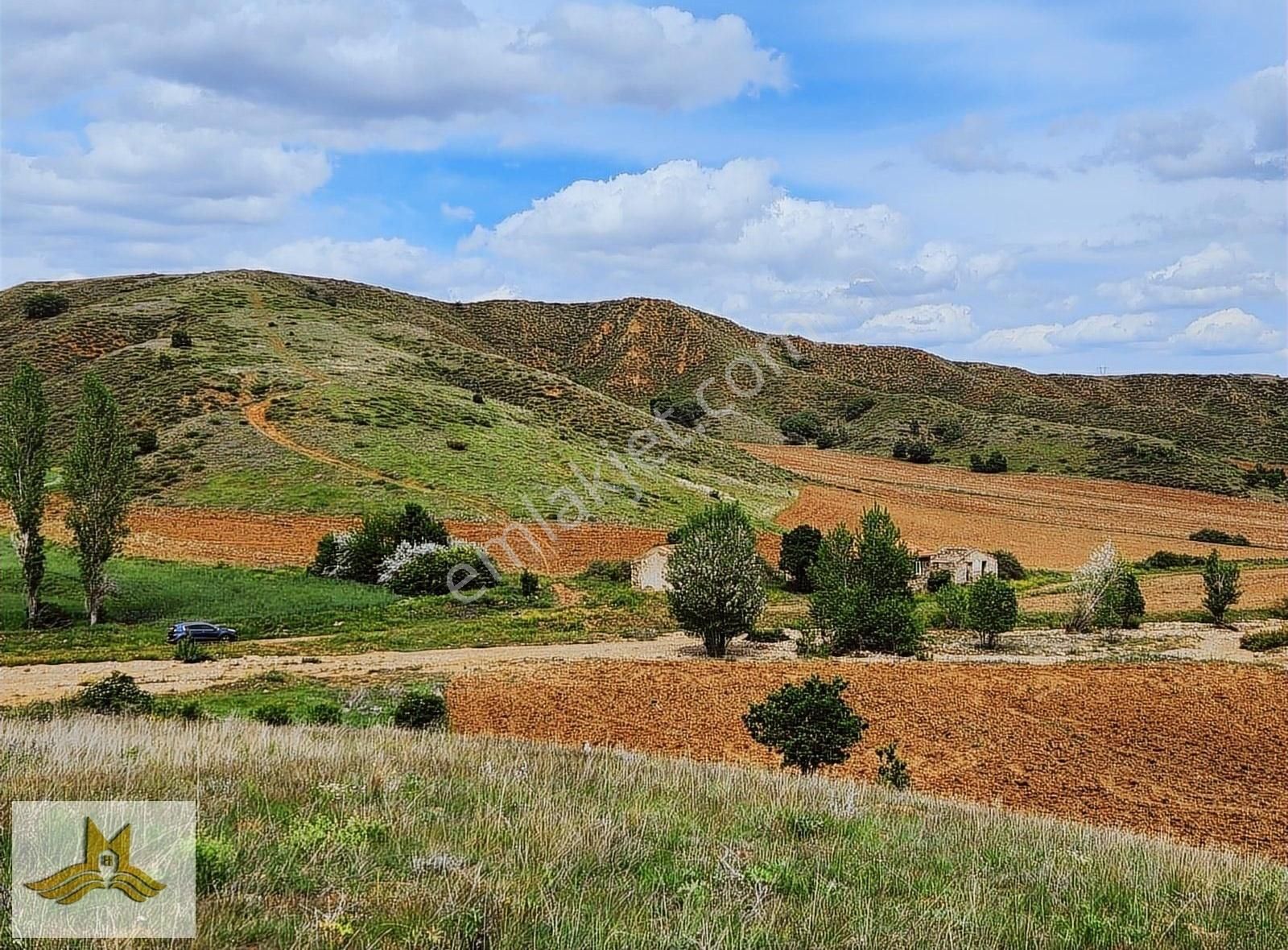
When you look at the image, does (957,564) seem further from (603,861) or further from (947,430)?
(947,430)

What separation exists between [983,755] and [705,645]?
566 inches

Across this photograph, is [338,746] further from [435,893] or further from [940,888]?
[940,888]

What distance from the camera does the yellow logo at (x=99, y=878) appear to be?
4.36m

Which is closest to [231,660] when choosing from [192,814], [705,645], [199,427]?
[705,645]

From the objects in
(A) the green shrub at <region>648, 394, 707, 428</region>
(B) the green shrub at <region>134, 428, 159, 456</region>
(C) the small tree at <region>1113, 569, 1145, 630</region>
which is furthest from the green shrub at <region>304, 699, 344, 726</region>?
(A) the green shrub at <region>648, 394, 707, 428</region>

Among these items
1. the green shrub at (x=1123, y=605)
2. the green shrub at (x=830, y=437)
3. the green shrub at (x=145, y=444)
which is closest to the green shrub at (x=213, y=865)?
the green shrub at (x=1123, y=605)

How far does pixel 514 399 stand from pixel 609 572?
35735 millimetres

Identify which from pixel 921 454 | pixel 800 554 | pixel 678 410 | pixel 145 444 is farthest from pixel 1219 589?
pixel 678 410

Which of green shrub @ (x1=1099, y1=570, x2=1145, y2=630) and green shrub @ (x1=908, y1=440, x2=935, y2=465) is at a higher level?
green shrub @ (x1=908, y1=440, x2=935, y2=465)

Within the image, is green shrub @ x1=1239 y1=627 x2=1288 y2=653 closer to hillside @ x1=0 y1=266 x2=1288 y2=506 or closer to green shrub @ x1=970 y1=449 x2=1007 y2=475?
hillside @ x1=0 y1=266 x2=1288 y2=506

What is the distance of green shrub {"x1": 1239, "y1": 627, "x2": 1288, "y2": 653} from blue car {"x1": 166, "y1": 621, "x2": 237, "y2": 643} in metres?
33.3

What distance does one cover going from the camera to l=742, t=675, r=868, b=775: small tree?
552 inches

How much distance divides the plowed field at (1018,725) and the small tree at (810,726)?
1.47 meters

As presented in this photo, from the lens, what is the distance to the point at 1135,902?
5.70 metres
